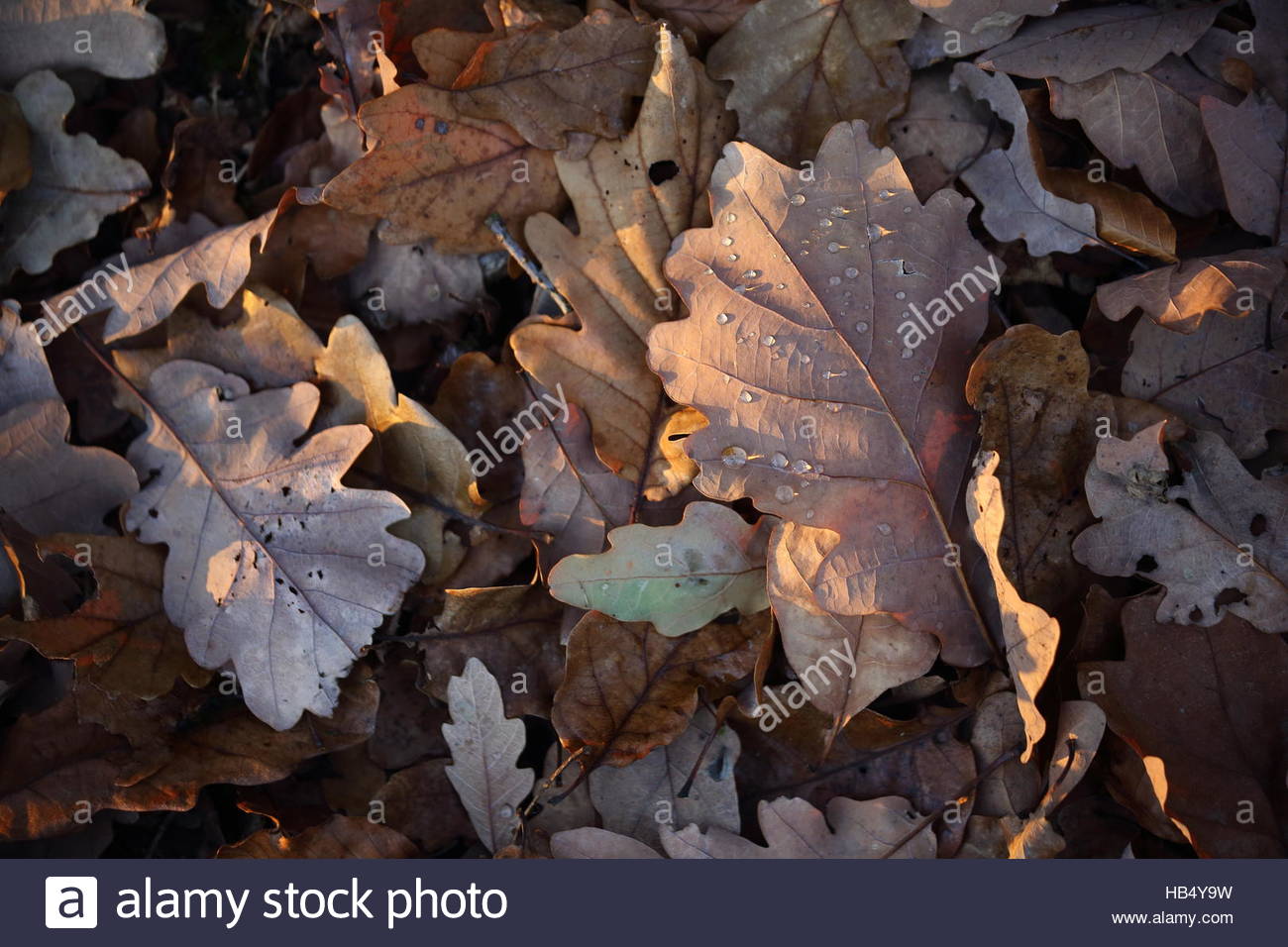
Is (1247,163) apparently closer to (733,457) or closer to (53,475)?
(733,457)

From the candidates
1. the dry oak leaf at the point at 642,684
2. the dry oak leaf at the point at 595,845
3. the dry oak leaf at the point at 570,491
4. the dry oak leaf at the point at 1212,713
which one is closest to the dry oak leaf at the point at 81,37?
the dry oak leaf at the point at 570,491

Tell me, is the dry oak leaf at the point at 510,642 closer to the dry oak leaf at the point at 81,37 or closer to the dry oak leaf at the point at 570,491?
the dry oak leaf at the point at 570,491

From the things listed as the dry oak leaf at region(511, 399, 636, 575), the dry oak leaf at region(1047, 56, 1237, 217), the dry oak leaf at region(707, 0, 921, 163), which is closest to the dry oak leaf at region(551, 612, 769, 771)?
the dry oak leaf at region(511, 399, 636, 575)

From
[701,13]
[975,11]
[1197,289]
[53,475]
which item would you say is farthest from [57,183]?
[1197,289]

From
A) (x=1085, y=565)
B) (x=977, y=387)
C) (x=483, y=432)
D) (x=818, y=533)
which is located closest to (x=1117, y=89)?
(x=977, y=387)

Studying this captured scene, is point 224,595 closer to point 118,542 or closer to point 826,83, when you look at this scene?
point 118,542
